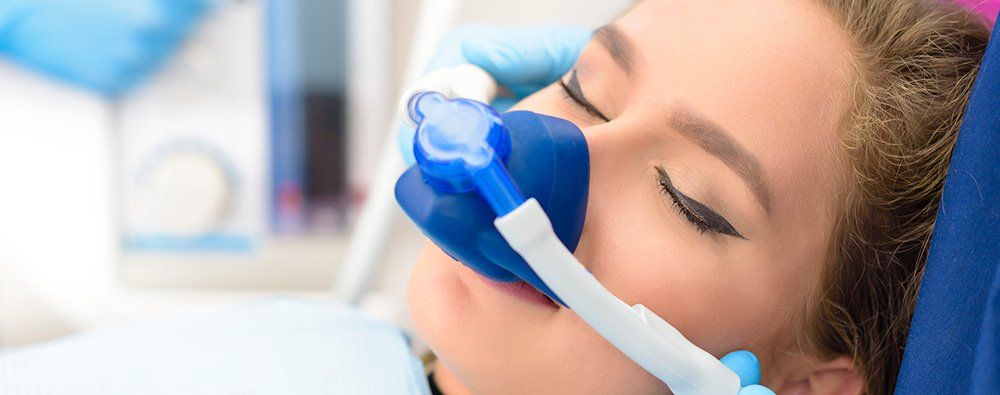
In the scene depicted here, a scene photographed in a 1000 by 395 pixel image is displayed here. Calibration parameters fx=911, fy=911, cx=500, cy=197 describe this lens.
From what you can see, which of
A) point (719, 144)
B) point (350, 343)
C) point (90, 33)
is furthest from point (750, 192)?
point (90, 33)

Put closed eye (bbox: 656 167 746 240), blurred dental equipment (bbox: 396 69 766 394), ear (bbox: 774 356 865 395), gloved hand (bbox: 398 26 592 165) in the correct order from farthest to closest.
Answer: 1. gloved hand (bbox: 398 26 592 165)
2. ear (bbox: 774 356 865 395)
3. closed eye (bbox: 656 167 746 240)
4. blurred dental equipment (bbox: 396 69 766 394)

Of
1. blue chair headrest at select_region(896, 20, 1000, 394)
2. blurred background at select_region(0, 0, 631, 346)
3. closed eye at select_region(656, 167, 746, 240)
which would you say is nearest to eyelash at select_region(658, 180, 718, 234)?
closed eye at select_region(656, 167, 746, 240)

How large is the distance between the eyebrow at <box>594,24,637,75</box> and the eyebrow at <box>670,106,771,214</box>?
0.08 meters

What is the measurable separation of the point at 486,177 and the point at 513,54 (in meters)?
0.54

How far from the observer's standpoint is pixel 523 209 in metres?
0.69

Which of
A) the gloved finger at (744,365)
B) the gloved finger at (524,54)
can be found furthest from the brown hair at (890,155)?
the gloved finger at (524,54)

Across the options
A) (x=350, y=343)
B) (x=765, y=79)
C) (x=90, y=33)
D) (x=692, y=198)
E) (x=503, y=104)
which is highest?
(x=765, y=79)

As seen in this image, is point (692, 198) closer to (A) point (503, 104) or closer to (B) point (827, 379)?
(B) point (827, 379)

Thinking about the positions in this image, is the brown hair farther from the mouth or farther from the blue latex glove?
the blue latex glove

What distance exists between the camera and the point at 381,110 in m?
1.57

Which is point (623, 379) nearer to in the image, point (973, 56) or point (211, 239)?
point (973, 56)

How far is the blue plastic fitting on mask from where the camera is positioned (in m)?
0.73

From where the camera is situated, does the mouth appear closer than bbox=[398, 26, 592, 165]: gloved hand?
Yes

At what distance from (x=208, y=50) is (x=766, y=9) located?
920mm
